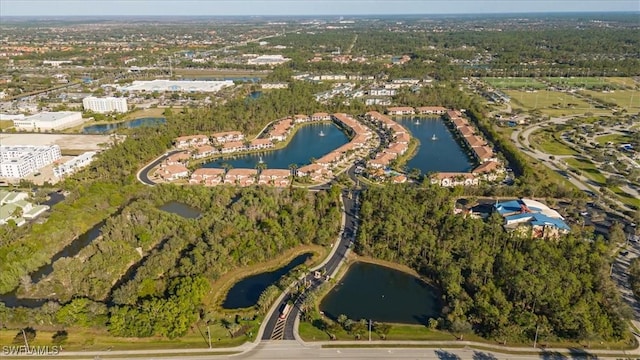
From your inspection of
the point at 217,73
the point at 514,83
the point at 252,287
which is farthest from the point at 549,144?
the point at 217,73

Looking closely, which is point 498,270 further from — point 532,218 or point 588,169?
point 588,169

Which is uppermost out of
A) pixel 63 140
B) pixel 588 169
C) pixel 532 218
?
pixel 63 140

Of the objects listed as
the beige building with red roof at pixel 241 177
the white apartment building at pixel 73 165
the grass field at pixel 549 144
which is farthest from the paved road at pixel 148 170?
the grass field at pixel 549 144

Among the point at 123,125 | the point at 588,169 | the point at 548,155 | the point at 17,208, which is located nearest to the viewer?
the point at 17,208

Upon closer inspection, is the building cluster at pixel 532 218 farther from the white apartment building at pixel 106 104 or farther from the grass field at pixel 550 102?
the white apartment building at pixel 106 104

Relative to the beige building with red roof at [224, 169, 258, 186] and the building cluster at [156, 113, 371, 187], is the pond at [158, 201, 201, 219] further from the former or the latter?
the beige building with red roof at [224, 169, 258, 186]

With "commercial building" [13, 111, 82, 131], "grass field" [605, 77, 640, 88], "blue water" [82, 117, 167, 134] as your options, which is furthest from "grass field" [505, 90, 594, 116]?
"commercial building" [13, 111, 82, 131]

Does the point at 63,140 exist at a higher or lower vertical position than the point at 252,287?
higher

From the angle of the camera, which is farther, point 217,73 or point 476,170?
point 217,73
